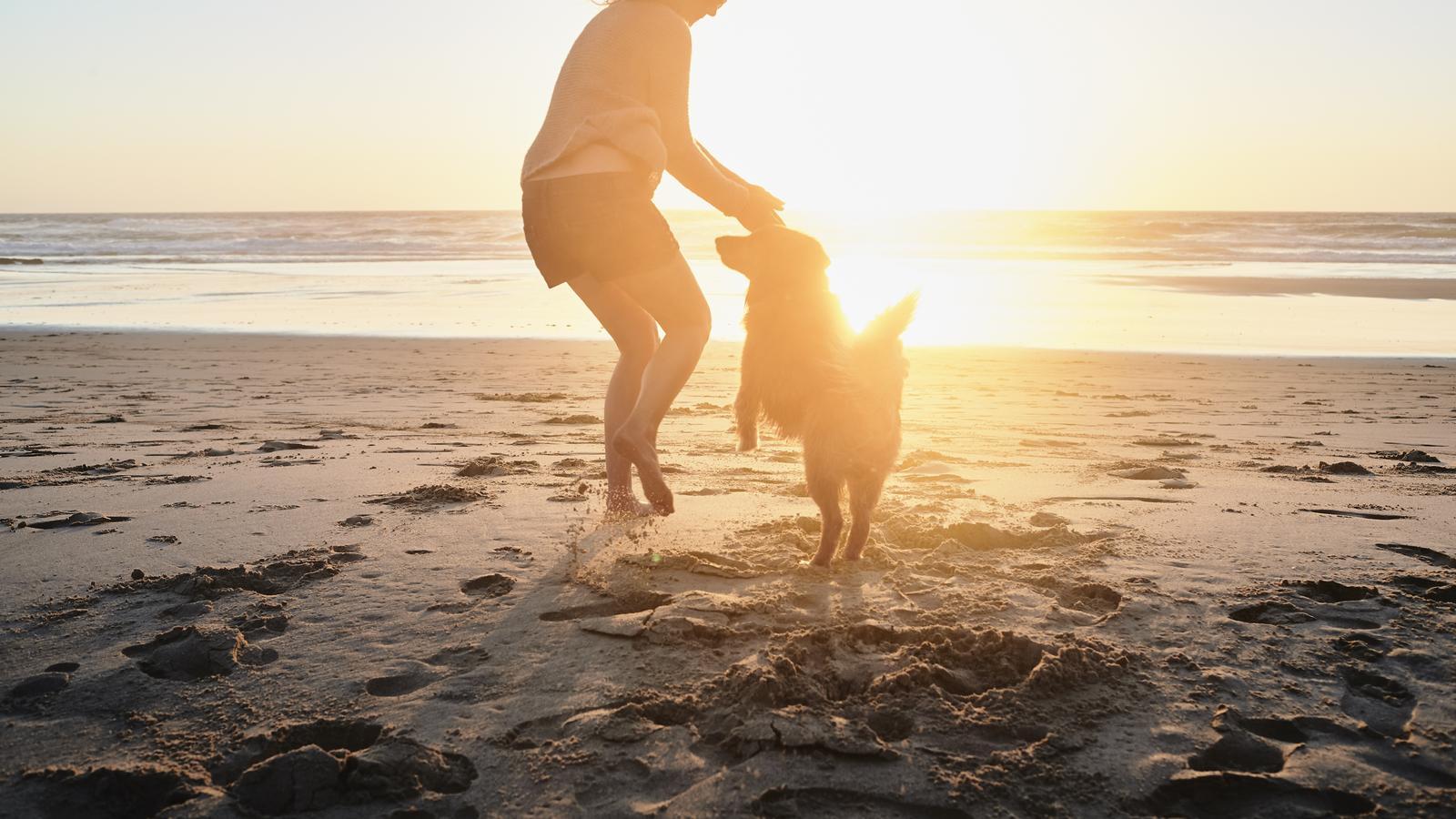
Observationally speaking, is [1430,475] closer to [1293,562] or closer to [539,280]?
[1293,562]

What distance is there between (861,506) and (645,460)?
0.73 metres

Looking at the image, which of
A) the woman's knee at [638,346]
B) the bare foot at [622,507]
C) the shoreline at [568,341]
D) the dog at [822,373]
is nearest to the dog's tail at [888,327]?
the dog at [822,373]

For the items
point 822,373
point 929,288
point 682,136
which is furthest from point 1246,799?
point 929,288

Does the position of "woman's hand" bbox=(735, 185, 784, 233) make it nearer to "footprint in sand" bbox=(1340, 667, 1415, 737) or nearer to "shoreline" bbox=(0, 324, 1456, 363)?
"footprint in sand" bbox=(1340, 667, 1415, 737)

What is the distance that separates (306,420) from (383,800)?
15.5ft

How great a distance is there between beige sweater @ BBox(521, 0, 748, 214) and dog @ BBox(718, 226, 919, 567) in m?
0.46

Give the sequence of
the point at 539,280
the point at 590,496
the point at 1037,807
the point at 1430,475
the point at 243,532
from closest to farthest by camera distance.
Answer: the point at 1037,807 → the point at 243,532 → the point at 590,496 → the point at 1430,475 → the point at 539,280

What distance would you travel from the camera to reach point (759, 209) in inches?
135

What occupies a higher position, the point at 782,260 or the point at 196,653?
the point at 782,260

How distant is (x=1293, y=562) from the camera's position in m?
2.98

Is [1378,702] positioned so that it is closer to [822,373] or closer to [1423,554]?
[1423,554]

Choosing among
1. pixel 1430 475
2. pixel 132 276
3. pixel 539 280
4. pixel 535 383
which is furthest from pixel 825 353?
pixel 132 276

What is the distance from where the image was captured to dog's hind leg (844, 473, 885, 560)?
10.1ft

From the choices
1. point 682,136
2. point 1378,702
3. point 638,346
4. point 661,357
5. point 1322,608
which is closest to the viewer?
point 1378,702
